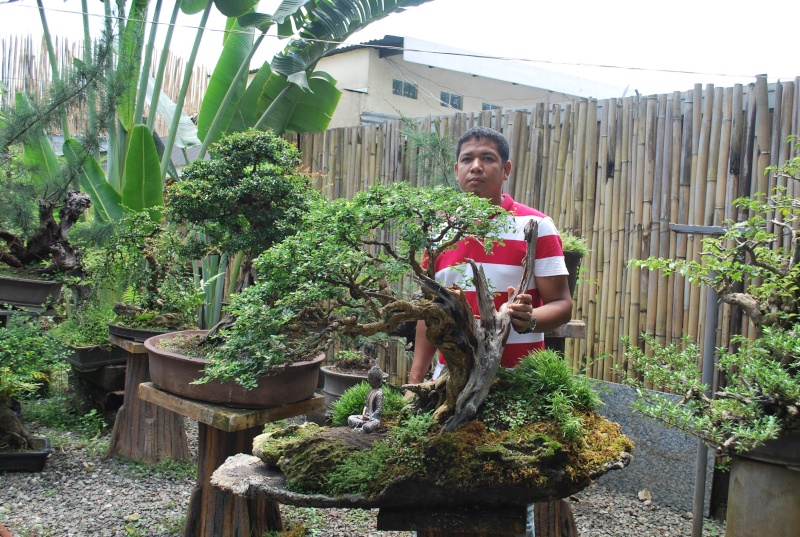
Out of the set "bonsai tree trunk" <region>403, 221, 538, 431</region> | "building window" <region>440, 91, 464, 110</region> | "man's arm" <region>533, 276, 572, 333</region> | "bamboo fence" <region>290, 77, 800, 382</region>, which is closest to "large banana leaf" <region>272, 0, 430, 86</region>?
"bamboo fence" <region>290, 77, 800, 382</region>

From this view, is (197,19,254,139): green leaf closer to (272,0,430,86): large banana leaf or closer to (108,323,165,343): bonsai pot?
(272,0,430,86): large banana leaf

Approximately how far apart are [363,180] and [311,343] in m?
4.04

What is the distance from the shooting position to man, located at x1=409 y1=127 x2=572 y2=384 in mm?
2029

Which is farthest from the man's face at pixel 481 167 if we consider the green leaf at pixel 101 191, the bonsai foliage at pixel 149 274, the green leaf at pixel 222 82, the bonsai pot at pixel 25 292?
the green leaf at pixel 222 82

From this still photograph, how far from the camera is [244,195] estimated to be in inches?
117

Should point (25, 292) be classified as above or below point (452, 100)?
below

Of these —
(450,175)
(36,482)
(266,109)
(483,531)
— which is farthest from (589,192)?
(36,482)

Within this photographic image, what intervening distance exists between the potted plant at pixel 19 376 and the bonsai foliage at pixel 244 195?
5.82 ft

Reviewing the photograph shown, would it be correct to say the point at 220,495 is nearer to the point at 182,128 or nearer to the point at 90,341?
the point at 90,341

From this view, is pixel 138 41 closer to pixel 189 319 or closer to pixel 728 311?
pixel 189 319

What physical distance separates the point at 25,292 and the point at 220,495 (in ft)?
7.66

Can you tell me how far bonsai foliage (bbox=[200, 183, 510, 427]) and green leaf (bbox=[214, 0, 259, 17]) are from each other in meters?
4.73

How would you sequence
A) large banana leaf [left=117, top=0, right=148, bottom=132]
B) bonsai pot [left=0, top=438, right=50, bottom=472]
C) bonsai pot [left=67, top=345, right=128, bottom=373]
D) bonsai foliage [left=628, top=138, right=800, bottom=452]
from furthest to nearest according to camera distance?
bonsai pot [left=67, top=345, right=128, bottom=373]
large banana leaf [left=117, top=0, right=148, bottom=132]
bonsai pot [left=0, top=438, right=50, bottom=472]
bonsai foliage [left=628, top=138, right=800, bottom=452]

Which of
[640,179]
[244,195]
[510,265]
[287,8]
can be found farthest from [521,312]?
[287,8]
